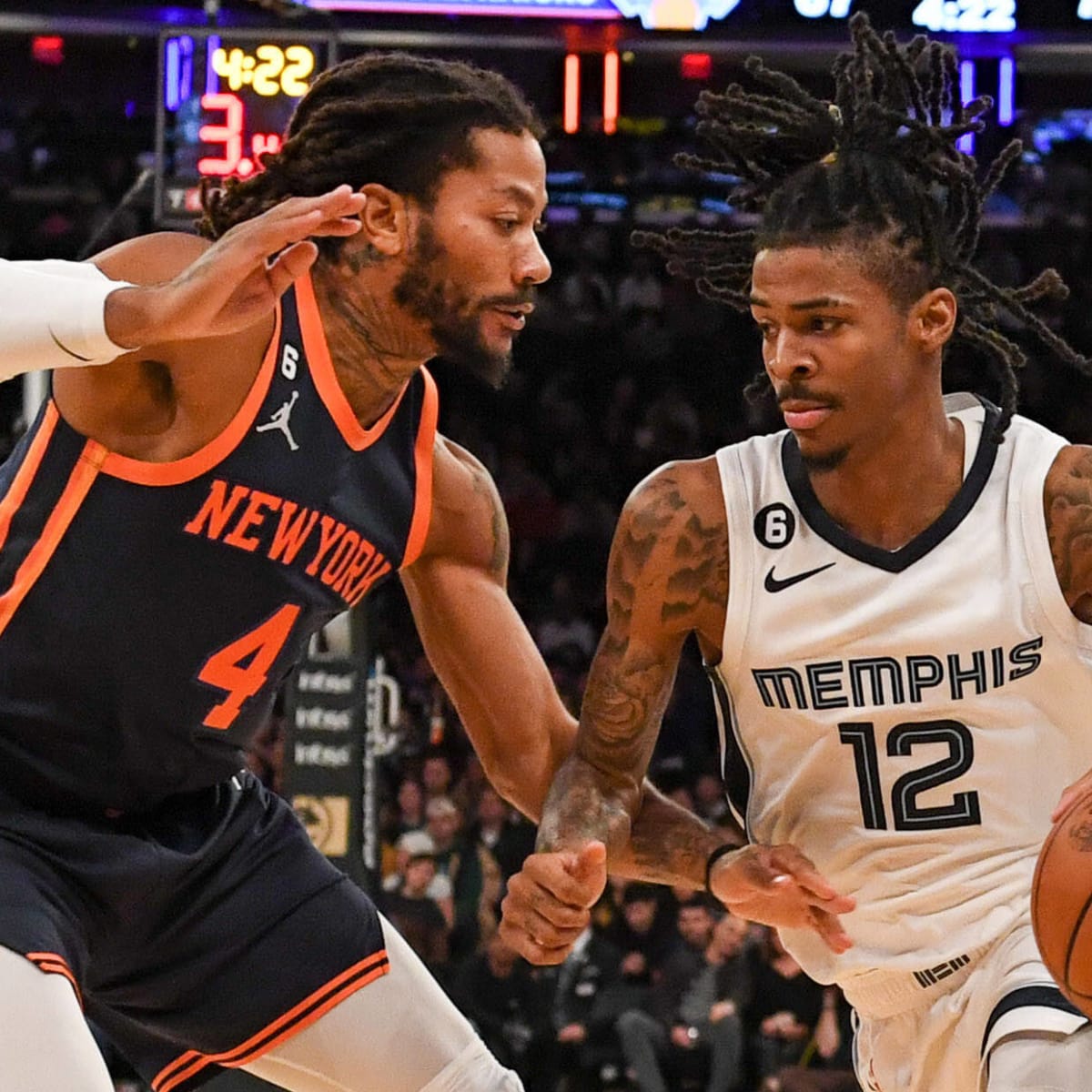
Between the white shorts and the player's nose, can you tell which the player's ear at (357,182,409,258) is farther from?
the white shorts

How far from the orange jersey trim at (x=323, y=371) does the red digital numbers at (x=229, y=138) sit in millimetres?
4429

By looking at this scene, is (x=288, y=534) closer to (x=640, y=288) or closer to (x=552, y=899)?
(x=552, y=899)

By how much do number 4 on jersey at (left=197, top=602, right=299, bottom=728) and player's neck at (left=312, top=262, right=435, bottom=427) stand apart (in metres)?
0.39

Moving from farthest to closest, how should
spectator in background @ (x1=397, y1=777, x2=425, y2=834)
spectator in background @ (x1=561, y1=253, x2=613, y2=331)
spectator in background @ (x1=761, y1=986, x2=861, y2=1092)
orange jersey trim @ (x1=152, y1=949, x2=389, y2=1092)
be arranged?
spectator in background @ (x1=561, y1=253, x2=613, y2=331) → spectator in background @ (x1=397, y1=777, x2=425, y2=834) → spectator in background @ (x1=761, y1=986, x2=861, y2=1092) → orange jersey trim @ (x1=152, y1=949, x2=389, y2=1092)

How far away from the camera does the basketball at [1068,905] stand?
2.88 m

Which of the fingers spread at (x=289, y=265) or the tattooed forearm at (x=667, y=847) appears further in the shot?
the tattooed forearm at (x=667, y=847)

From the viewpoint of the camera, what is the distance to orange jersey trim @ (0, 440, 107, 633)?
316cm

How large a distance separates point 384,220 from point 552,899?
48.6 inches

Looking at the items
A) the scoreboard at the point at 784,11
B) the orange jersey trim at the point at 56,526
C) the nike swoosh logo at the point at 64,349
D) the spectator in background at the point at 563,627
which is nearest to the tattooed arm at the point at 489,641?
the orange jersey trim at the point at 56,526

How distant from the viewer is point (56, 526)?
3174 mm

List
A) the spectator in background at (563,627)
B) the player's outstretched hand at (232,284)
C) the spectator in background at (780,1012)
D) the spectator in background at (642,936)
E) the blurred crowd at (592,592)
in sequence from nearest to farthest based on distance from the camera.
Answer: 1. the player's outstretched hand at (232,284)
2. the spectator in background at (780,1012)
3. the blurred crowd at (592,592)
4. the spectator in background at (642,936)
5. the spectator in background at (563,627)

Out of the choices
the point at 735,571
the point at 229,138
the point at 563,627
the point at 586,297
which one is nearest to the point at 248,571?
the point at 735,571

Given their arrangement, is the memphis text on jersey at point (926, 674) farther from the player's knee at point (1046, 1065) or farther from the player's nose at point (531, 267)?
the player's nose at point (531, 267)

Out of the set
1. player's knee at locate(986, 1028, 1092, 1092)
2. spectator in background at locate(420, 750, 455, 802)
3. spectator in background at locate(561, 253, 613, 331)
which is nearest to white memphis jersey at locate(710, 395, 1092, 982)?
player's knee at locate(986, 1028, 1092, 1092)
